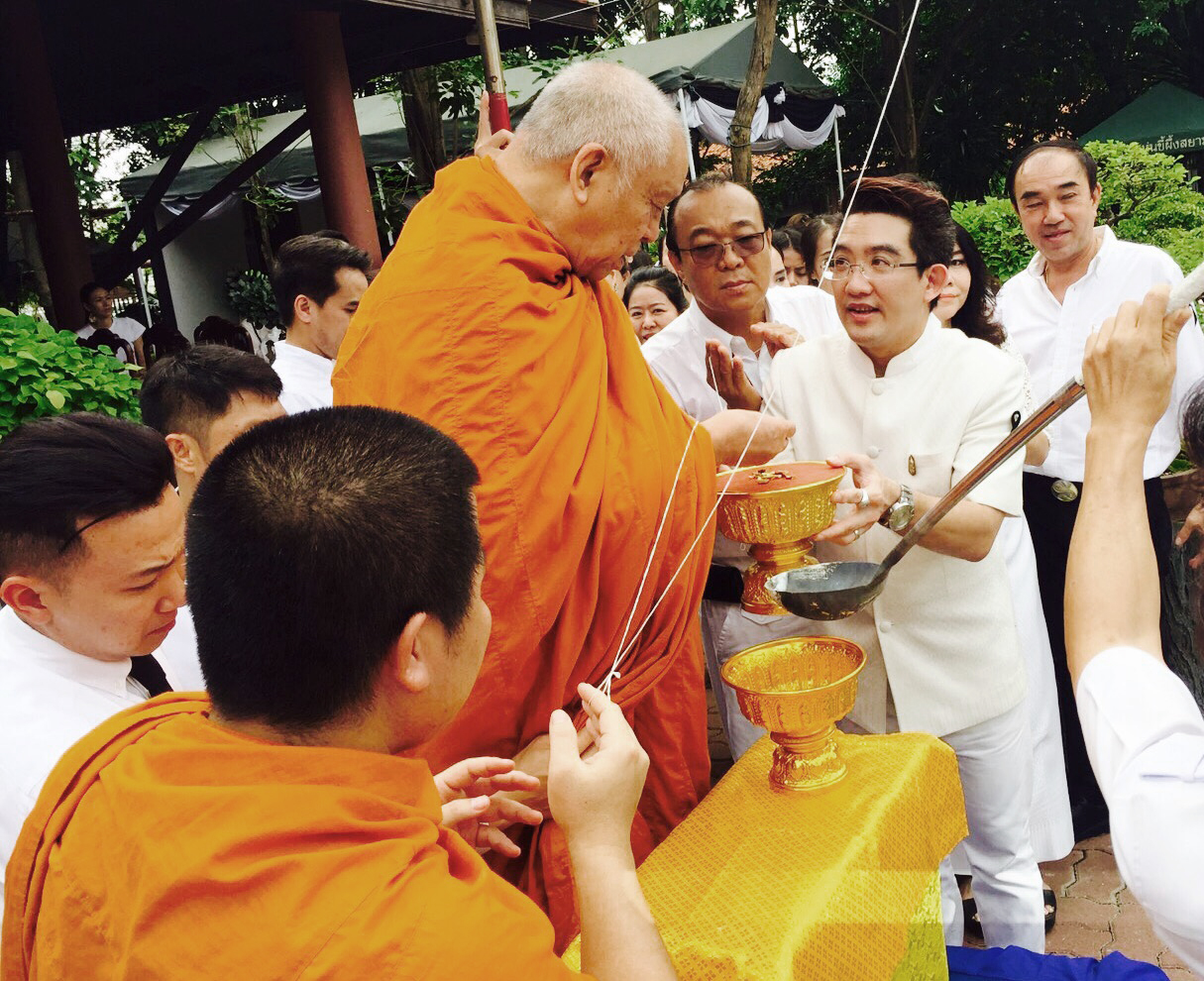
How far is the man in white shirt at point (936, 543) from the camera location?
2.43 meters

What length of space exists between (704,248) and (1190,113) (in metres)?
15.6

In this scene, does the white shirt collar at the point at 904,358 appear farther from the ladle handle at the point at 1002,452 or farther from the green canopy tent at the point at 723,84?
the green canopy tent at the point at 723,84

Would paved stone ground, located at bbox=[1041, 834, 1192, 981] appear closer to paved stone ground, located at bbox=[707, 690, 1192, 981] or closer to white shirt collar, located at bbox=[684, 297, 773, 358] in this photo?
paved stone ground, located at bbox=[707, 690, 1192, 981]

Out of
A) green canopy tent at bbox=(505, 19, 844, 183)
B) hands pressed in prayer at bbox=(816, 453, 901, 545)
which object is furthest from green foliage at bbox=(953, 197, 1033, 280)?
green canopy tent at bbox=(505, 19, 844, 183)

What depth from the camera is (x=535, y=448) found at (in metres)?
1.87

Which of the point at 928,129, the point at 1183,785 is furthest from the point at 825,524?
the point at 928,129

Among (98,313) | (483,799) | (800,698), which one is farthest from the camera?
(98,313)

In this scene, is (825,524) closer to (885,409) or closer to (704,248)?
(885,409)

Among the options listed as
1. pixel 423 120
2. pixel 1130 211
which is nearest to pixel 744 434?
pixel 1130 211

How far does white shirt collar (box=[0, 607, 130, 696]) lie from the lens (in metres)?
1.73

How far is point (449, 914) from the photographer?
107cm

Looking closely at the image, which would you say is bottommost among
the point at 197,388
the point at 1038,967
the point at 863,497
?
the point at 1038,967

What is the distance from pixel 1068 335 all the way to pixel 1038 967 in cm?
246

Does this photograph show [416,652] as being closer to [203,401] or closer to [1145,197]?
[203,401]
